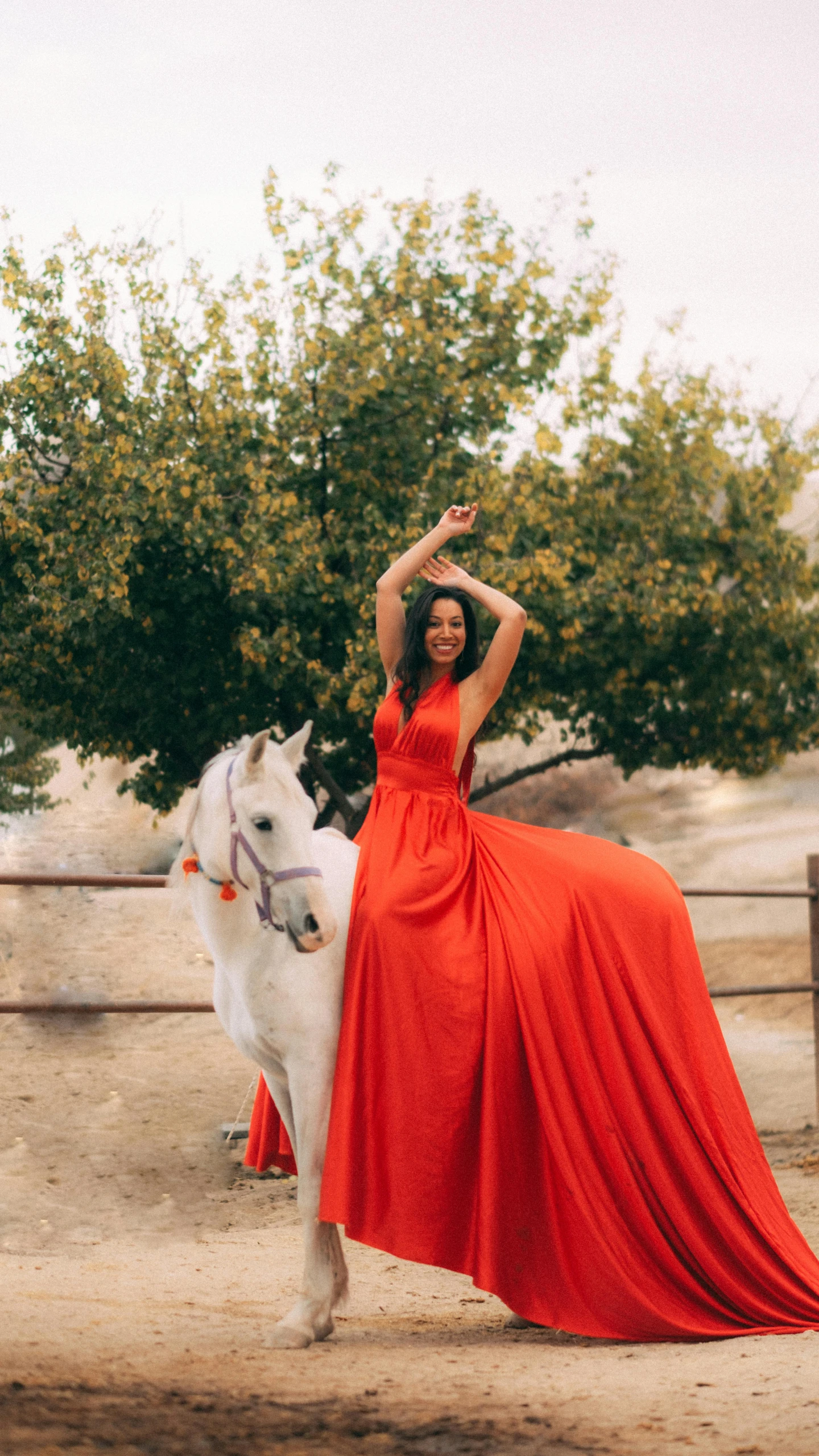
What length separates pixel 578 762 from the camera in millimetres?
25875

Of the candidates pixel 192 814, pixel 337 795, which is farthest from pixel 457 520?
pixel 337 795

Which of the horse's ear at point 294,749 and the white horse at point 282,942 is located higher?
the horse's ear at point 294,749

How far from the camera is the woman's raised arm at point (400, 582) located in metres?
3.34

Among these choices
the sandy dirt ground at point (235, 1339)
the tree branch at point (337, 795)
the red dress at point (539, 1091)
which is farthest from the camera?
the tree branch at point (337, 795)

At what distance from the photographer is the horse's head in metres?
2.81

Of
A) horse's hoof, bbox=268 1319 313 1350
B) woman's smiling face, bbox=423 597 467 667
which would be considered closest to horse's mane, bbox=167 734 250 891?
woman's smiling face, bbox=423 597 467 667

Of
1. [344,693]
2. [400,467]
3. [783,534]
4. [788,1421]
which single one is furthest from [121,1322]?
[783,534]

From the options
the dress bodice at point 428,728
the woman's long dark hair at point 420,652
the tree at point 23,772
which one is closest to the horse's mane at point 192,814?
the dress bodice at point 428,728

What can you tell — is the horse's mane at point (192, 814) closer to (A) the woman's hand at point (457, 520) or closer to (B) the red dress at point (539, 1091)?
(B) the red dress at point (539, 1091)

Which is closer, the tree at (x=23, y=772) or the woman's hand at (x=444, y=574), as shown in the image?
the woman's hand at (x=444, y=574)

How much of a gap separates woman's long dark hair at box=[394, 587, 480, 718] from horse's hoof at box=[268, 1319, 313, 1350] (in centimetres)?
158

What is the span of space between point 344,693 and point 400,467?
1.89m

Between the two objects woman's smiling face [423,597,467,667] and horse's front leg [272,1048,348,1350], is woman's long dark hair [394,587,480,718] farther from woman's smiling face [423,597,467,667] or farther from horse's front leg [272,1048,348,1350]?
horse's front leg [272,1048,348,1350]

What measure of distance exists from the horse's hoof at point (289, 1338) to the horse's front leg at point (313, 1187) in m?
0.02
